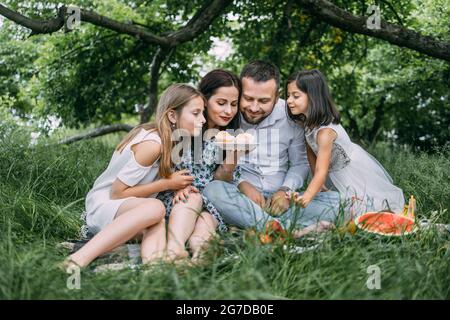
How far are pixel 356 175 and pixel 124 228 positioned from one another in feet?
5.16

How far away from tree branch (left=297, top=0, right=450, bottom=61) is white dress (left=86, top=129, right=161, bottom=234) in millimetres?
2850

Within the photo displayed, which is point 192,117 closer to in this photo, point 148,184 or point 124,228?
point 148,184

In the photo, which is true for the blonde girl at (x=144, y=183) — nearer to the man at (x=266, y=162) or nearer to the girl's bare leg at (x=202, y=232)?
the girl's bare leg at (x=202, y=232)

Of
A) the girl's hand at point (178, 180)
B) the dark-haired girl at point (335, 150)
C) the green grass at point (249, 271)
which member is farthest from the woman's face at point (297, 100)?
A: the green grass at point (249, 271)

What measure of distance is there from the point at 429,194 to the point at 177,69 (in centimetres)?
422

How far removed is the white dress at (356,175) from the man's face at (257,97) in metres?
0.31

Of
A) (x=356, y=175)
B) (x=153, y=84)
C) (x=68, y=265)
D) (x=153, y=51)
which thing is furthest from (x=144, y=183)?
(x=153, y=51)

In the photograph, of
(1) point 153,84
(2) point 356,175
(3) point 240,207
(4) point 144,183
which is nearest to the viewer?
(3) point 240,207

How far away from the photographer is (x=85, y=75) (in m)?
6.61

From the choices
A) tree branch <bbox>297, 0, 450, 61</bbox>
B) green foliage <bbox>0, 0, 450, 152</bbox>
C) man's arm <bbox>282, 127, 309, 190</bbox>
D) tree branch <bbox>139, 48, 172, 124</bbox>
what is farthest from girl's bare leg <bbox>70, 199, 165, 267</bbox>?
Result: tree branch <bbox>139, 48, 172, 124</bbox>

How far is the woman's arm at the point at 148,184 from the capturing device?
3.02 meters

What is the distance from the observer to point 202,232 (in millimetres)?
2941

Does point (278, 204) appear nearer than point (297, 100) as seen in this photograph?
Yes

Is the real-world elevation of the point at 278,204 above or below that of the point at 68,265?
above
